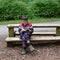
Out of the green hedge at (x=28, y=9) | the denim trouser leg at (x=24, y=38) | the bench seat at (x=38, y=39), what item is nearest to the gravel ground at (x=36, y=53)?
the bench seat at (x=38, y=39)

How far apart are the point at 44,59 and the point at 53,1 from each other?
9.01 m

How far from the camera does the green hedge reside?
14547 mm

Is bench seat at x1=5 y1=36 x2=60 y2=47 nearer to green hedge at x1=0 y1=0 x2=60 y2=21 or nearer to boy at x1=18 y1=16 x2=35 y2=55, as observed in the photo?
boy at x1=18 y1=16 x2=35 y2=55

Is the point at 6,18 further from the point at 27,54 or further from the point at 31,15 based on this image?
the point at 27,54

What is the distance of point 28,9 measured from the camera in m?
14.9

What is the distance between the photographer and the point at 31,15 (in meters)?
14.9

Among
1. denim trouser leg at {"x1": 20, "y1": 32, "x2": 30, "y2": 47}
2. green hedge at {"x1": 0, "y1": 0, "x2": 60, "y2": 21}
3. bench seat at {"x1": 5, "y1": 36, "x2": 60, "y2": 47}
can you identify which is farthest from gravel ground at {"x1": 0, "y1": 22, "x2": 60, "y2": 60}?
green hedge at {"x1": 0, "y1": 0, "x2": 60, "y2": 21}

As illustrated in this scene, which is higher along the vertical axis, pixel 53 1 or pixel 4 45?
pixel 53 1

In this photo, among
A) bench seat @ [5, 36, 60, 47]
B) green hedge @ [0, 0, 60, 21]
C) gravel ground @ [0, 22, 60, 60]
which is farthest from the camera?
green hedge @ [0, 0, 60, 21]

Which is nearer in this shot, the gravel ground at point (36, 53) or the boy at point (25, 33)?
the gravel ground at point (36, 53)

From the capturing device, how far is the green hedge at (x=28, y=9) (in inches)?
573

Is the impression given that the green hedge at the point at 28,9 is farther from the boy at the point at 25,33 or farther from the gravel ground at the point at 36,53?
the boy at the point at 25,33

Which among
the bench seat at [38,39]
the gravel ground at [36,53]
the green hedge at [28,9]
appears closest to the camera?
the gravel ground at [36,53]

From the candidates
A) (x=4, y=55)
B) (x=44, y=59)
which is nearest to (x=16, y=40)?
(x=4, y=55)
